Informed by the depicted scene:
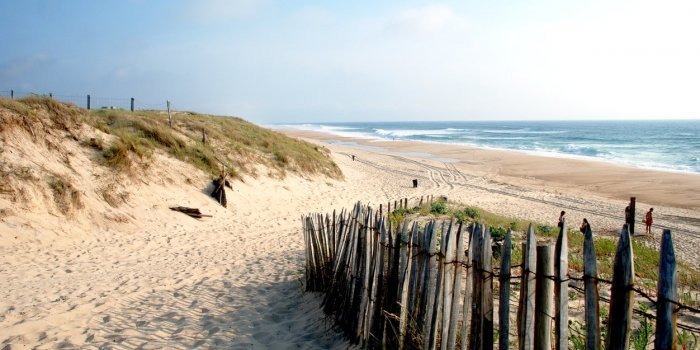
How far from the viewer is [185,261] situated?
886cm

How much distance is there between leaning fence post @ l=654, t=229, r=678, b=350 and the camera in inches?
85.1

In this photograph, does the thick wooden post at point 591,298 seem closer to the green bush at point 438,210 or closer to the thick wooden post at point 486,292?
the thick wooden post at point 486,292

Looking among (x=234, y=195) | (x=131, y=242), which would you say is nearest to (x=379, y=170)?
(x=234, y=195)

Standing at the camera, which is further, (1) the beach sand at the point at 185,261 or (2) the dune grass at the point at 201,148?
(2) the dune grass at the point at 201,148

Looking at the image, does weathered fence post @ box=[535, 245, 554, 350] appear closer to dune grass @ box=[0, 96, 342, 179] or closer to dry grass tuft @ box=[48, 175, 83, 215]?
dry grass tuft @ box=[48, 175, 83, 215]

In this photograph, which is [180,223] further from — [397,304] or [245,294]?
[397,304]

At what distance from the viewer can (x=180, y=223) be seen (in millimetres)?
11820

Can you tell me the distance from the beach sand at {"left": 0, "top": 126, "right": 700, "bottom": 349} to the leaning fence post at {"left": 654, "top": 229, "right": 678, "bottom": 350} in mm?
3452

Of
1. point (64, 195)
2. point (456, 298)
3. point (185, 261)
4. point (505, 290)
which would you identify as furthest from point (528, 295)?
point (64, 195)

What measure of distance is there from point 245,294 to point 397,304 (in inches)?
128

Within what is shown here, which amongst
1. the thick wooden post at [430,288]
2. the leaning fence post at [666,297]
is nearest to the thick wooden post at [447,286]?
the thick wooden post at [430,288]

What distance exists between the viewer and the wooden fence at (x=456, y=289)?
8.09ft

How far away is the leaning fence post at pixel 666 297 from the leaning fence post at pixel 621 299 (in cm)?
15

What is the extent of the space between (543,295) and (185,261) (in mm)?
7571
